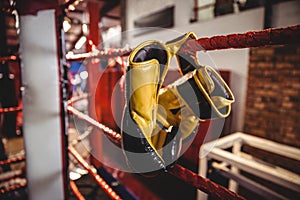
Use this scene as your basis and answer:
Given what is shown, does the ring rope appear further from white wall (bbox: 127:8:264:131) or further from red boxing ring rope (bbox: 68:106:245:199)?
white wall (bbox: 127:8:264:131)

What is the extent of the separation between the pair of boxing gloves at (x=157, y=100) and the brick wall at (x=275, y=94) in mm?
2535

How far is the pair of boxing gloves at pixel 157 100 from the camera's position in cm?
53

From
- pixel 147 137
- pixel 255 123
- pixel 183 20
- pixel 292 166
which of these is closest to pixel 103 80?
pixel 183 20

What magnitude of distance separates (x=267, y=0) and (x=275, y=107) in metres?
1.50

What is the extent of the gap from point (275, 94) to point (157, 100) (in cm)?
287

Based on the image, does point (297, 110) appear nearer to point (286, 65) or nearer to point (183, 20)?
point (286, 65)

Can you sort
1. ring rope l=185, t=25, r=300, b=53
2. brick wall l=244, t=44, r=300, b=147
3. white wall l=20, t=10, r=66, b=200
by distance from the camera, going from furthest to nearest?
1. brick wall l=244, t=44, r=300, b=147
2. white wall l=20, t=10, r=66, b=200
3. ring rope l=185, t=25, r=300, b=53

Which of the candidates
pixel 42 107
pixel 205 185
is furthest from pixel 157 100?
pixel 42 107

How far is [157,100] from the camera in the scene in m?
0.59

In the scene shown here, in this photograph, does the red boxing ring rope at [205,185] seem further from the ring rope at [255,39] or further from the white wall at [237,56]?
the white wall at [237,56]

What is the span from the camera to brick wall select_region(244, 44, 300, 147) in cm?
265

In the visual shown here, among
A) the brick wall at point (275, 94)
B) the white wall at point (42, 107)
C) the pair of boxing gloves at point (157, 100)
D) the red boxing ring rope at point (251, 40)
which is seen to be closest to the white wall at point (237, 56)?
the brick wall at point (275, 94)

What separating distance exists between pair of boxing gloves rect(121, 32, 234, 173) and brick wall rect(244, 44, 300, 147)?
253 centimetres

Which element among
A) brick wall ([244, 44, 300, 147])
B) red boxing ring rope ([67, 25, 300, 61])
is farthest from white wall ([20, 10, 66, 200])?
brick wall ([244, 44, 300, 147])
